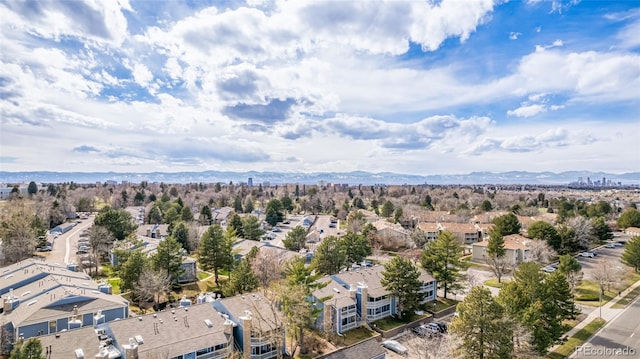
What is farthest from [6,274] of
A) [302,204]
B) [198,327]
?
[302,204]

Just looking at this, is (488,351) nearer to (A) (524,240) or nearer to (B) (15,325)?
(B) (15,325)

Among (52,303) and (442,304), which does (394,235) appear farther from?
(52,303)

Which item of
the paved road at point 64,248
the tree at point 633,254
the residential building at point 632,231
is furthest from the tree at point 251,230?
the residential building at point 632,231

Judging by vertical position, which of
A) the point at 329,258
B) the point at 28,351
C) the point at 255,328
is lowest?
the point at 255,328

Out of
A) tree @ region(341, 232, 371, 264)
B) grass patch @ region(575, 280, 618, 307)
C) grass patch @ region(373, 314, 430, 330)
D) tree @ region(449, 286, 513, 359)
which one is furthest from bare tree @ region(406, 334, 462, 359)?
grass patch @ region(575, 280, 618, 307)

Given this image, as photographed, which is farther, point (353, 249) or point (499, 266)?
point (353, 249)

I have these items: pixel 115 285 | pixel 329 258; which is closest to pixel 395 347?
pixel 329 258

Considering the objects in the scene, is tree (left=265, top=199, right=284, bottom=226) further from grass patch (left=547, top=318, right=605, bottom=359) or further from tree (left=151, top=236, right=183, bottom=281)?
grass patch (left=547, top=318, right=605, bottom=359)
